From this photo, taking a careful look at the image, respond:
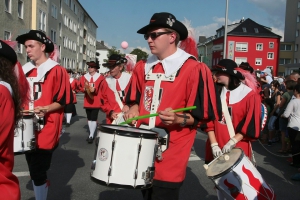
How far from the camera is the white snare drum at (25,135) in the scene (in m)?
3.62

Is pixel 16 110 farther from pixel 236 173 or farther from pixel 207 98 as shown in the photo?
pixel 236 173

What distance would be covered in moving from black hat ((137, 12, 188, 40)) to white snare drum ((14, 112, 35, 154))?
1562 mm

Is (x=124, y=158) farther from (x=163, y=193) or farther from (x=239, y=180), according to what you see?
(x=239, y=180)

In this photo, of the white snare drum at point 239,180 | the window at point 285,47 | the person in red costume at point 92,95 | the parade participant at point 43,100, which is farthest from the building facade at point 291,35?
the white snare drum at point 239,180

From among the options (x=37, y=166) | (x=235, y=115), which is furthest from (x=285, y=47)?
(x=37, y=166)

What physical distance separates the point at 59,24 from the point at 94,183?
153 ft

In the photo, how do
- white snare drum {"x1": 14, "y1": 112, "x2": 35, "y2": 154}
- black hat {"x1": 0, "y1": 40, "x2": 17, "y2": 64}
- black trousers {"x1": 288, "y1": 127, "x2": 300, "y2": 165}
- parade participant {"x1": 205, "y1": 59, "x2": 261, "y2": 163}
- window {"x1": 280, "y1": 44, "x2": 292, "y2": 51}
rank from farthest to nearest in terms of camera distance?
1. window {"x1": 280, "y1": 44, "x2": 292, "y2": 51}
2. black trousers {"x1": 288, "y1": 127, "x2": 300, "y2": 165}
3. parade participant {"x1": 205, "y1": 59, "x2": 261, "y2": 163}
4. white snare drum {"x1": 14, "y1": 112, "x2": 35, "y2": 154}
5. black hat {"x1": 0, "y1": 40, "x2": 17, "y2": 64}

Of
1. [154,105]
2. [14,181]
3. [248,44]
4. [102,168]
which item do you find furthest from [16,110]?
[248,44]

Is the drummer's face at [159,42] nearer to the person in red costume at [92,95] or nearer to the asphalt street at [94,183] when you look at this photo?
the asphalt street at [94,183]

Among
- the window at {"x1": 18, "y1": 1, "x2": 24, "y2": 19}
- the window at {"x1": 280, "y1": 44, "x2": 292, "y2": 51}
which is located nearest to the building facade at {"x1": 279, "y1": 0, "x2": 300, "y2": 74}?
the window at {"x1": 280, "y1": 44, "x2": 292, "y2": 51}

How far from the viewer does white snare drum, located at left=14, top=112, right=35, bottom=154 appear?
3.62 metres

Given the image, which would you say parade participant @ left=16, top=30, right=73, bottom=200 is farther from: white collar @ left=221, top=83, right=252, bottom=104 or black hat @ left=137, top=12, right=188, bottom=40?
white collar @ left=221, top=83, right=252, bottom=104

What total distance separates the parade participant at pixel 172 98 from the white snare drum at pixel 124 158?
305 mm

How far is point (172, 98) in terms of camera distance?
290 centimetres
